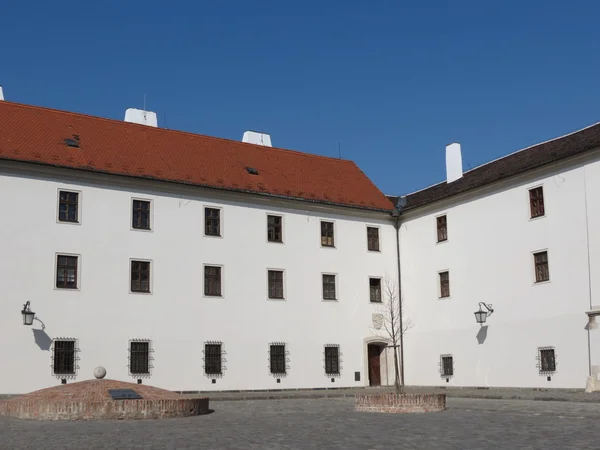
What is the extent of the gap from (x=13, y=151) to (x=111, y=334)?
6.93 meters

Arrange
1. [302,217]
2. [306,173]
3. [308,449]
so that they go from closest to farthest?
[308,449]
[302,217]
[306,173]

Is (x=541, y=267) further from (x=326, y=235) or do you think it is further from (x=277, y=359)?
(x=277, y=359)

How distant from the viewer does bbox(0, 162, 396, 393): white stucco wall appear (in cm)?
2606

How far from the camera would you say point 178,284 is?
94.9 ft

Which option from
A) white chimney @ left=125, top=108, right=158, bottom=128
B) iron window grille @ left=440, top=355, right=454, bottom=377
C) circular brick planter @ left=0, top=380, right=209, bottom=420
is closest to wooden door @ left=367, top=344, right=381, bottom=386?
iron window grille @ left=440, top=355, right=454, bottom=377

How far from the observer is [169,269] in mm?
28844

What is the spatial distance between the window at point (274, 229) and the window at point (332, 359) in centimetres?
479

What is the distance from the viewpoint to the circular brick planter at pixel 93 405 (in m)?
15.7

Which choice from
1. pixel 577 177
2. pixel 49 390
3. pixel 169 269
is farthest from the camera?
pixel 169 269

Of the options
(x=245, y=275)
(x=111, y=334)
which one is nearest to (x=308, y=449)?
(x=111, y=334)

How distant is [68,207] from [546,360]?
16963 mm

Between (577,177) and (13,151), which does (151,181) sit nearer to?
(13,151)

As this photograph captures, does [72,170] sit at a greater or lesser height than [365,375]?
greater

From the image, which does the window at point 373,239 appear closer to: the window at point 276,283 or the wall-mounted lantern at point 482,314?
the window at point 276,283
